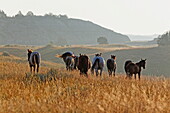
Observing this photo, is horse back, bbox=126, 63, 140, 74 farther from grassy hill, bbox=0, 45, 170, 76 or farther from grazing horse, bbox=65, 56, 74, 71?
grassy hill, bbox=0, 45, 170, 76

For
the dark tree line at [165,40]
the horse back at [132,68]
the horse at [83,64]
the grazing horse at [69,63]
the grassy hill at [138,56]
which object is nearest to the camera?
the horse at [83,64]

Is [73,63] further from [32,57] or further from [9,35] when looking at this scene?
[9,35]

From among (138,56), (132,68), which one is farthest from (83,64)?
(138,56)

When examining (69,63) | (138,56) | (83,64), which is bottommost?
(138,56)

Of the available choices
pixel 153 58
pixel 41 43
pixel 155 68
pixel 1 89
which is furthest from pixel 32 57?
pixel 41 43

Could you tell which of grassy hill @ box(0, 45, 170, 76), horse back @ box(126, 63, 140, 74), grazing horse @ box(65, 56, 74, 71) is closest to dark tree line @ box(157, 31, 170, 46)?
grassy hill @ box(0, 45, 170, 76)

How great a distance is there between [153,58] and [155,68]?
11.3 metres

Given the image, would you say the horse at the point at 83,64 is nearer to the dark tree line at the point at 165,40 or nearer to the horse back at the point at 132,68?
the horse back at the point at 132,68

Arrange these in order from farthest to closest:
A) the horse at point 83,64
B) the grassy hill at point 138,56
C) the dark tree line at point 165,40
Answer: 1. the dark tree line at point 165,40
2. the grassy hill at point 138,56
3. the horse at point 83,64

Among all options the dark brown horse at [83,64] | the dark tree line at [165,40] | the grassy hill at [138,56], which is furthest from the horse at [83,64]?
the dark tree line at [165,40]

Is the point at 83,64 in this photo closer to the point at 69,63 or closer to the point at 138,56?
the point at 69,63

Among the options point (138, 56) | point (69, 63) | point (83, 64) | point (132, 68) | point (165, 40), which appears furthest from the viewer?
point (165, 40)

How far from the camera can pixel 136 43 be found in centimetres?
19900

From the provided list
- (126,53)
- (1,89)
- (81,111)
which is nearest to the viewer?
(81,111)
